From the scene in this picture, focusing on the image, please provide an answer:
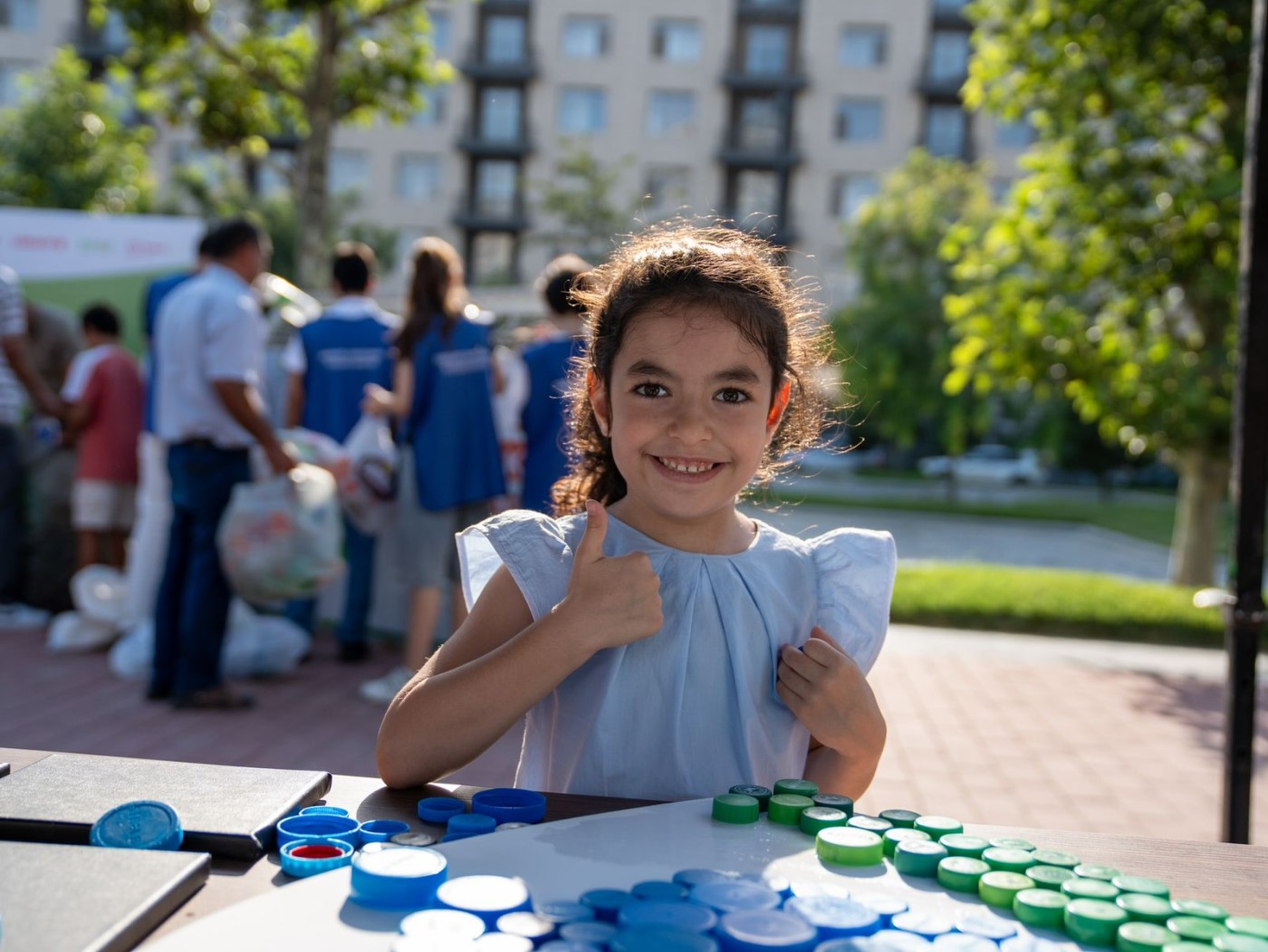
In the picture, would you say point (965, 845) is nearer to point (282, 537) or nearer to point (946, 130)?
point (282, 537)

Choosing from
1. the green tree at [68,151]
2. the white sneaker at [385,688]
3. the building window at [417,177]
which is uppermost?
the building window at [417,177]

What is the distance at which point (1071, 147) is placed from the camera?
864cm

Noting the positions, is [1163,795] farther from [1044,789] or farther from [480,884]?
[480,884]

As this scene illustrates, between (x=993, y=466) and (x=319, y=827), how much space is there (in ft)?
122

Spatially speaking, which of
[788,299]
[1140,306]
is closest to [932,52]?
[1140,306]

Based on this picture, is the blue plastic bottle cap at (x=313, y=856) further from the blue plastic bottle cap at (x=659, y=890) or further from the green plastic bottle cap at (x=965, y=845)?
the green plastic bottle cap at (x=965, y=845)

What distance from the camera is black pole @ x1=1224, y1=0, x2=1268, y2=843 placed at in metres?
3.14

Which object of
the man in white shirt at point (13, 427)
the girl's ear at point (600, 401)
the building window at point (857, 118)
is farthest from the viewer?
the building window at point (857, 118)

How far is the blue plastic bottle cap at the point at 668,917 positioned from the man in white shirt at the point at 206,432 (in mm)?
4070

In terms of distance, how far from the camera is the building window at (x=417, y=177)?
127 ft

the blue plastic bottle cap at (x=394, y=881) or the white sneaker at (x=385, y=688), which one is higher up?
the blue plastic bottle cap at (x=394, y=881)

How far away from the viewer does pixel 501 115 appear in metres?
39.2

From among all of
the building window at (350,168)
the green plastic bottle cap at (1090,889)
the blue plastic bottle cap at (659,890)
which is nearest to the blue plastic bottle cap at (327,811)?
the blue plastic bottle cap at (659,890)

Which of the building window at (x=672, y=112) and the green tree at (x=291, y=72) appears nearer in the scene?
the green tree at (x=291, y=72)
